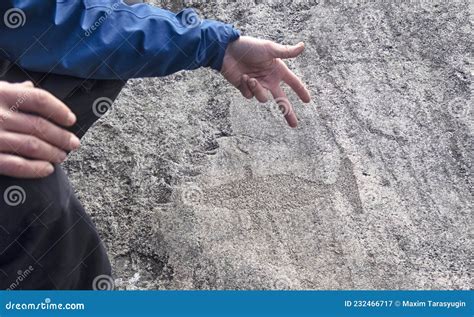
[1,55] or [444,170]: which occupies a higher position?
[1,55]

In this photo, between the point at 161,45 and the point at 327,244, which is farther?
the point at 327,244

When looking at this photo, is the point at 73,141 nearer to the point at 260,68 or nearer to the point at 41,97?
the point at 41,97

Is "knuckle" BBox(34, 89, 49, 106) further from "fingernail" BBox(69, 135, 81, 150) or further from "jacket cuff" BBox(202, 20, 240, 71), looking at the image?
"jacket cuff" BBox(202, 20, 240, 71)

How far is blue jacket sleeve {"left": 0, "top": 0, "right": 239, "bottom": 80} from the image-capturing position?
4.43 feet

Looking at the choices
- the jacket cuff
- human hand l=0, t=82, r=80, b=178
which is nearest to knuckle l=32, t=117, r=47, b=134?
human hand l=0, t=82, r=80, b=178

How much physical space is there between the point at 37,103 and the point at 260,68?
0.63m

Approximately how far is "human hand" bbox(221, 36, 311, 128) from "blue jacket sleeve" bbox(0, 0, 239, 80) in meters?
0.04

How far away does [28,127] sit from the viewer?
3.74 ft

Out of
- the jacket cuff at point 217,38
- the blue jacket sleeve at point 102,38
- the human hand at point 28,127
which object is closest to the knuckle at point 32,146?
the human hand at point 28,127

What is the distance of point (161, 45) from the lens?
145 cm

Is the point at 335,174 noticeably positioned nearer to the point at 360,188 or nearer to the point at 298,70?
the point at 360,188

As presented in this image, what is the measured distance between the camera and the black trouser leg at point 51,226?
4.17ft

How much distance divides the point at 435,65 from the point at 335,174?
1.75ft

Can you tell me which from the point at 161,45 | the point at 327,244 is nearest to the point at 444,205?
the point at 327,244
